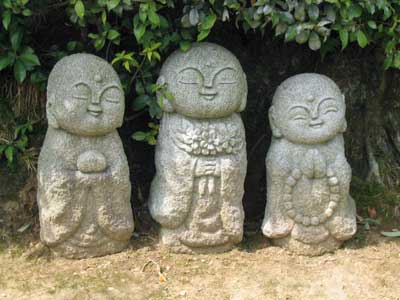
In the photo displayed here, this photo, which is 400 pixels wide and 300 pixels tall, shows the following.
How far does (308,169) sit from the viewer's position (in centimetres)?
422

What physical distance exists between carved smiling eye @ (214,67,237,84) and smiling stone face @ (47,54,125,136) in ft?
2.23

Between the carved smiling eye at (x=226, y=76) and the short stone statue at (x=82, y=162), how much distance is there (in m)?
0.67

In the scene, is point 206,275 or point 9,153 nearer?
point 206,275

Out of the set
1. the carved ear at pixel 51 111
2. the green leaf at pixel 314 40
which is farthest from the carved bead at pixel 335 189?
the carved ear at pixel 51 111

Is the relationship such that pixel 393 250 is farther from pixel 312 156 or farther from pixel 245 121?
pixel 245 121

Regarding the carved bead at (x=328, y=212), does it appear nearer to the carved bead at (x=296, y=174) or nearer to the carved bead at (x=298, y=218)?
the carved bead at (x=298, y=218)

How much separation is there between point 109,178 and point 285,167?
123cm

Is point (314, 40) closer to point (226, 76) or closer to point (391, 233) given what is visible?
point (226, 76)

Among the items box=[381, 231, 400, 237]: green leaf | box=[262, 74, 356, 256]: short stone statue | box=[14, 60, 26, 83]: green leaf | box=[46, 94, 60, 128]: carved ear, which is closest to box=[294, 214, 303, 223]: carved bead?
box=[262, 74, 356, 256]: short stone statue

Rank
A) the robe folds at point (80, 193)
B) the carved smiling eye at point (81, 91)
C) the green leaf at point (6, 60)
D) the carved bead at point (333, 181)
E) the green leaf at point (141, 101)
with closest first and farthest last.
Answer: the carved smiling eye at point (81, 91)
the robe folds at point (80, 193)
the green leaf at point (6, 60)
the carved bead at point (333, 181)
the green leaf at point (141, 101)

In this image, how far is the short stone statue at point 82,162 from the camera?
3.92 metres

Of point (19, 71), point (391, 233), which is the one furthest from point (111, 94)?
point (391, 233)

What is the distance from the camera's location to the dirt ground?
3912 mm

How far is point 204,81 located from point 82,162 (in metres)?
0.98
